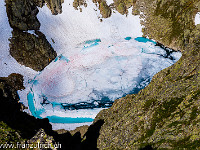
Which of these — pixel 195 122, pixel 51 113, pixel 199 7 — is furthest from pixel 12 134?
pixel 199 7

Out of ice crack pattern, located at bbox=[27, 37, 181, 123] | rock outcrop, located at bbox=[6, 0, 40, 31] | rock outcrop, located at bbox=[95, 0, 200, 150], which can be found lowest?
rock outcrop, located at bbox=[95, 0, 200, 150]

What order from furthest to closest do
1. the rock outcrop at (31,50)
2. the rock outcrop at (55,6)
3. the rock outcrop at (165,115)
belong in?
the rock outcrop at (55,6) < the rock outcrop at (31,50) < the rock outcrop at (165,115)

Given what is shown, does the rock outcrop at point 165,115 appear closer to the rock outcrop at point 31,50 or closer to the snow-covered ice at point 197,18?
the snow-covered ice at point 197,18

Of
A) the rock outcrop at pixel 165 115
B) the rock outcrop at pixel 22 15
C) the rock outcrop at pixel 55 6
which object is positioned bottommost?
the rock outcrop at pixel 165 115

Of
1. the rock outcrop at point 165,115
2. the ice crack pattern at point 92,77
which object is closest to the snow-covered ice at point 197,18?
the ice crack pattern at point 92,77

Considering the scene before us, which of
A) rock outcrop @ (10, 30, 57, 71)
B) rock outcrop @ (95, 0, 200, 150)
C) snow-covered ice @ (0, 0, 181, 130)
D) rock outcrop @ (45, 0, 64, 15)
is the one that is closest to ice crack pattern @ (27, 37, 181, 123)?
snow-covered ice @ (0, 0, 181, 130)

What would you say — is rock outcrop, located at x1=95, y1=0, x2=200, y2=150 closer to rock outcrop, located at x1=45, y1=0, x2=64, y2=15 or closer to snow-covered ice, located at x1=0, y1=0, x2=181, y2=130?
snow-covered ice, located at x1=0, y1=0, x2=181, y2=130

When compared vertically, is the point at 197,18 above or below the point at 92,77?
above

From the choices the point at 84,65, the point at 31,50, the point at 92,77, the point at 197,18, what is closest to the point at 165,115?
the point at 92,77

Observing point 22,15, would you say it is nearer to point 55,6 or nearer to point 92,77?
point 55,6

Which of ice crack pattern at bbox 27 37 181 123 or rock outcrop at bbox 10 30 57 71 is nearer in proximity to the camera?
ice crack pattern at bbox 27 37 181 123

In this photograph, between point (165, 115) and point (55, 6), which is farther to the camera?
point (55, 6)
